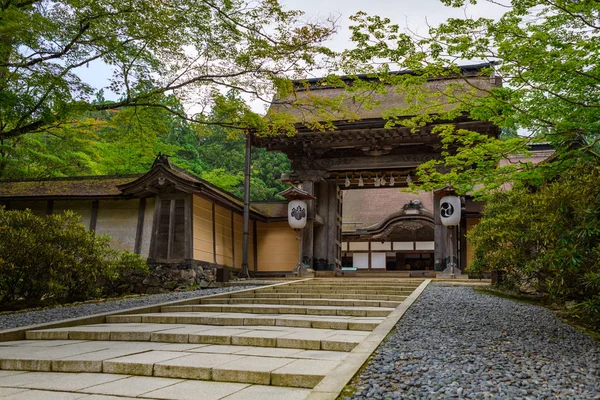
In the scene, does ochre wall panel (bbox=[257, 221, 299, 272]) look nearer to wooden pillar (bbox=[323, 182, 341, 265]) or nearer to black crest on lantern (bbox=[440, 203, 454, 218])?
wooden pillar (bbox=[323, 182, 341, 265])

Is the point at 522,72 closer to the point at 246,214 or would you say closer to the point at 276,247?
the point at 246,214

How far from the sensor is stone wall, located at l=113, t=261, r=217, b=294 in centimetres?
1312

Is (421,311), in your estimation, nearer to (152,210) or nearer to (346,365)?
(346,365)

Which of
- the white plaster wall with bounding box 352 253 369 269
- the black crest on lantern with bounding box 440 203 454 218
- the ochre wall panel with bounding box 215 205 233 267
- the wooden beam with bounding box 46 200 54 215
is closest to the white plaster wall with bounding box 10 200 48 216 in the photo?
the wooden beam with bounding box 46 200 54 215

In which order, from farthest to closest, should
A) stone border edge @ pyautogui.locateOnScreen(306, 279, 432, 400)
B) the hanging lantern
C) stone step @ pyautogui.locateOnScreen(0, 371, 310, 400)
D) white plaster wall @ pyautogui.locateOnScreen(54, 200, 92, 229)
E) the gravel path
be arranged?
1. the hanging lantern
2. white plaster wall @ pyautogui.locateOnScreen(54, 200, 92, 229)
3. stone step @ pyautogui.locateOnScreen(0, 371, 310, 400)
4. the gravel path
5. stone border edge @ pyautogui.locateOnScreen(306, 279, 432, 400)

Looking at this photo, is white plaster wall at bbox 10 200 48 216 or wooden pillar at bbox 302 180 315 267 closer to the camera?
white plaster wall at bbox 10 200 48 216

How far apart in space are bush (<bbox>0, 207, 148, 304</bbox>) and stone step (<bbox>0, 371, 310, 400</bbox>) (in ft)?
16.2

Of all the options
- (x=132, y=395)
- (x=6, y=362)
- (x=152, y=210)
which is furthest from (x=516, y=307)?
(x=152, y=210)

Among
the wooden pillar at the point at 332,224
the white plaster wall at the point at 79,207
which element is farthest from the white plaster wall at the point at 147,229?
the wooden pillar at the point at 332,224

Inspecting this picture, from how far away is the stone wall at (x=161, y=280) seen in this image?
13125 mm

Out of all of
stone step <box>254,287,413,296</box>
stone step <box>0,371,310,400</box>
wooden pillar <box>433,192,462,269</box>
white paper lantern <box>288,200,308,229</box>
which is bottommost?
stone step <box>0,371,310,400</box>

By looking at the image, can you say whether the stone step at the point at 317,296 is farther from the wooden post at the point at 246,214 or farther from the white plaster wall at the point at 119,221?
the white plaster wall at the point at 119,221

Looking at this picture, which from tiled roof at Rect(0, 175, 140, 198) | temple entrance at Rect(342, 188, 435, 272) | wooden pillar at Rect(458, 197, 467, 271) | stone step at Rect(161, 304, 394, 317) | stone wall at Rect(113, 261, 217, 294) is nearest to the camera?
stone step at Rect(161, 304, 394, 317)

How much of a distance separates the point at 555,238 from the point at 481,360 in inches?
91.9
